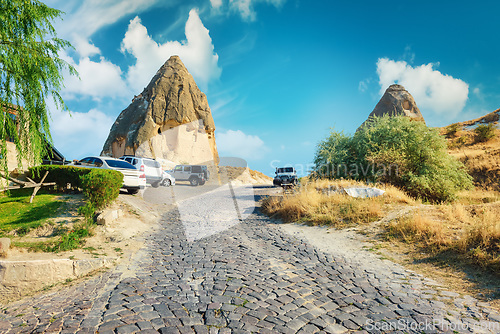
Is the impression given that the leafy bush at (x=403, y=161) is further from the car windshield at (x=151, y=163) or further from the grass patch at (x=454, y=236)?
the car windshield at (x=151, y=163)

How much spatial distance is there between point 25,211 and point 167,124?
31547mm

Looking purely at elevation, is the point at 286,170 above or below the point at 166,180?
above

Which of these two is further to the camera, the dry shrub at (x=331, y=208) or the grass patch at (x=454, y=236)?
the dry shrub at (x=331, y=208)

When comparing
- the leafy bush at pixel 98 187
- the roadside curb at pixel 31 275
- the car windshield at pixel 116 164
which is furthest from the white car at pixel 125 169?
the roadside curb at pixel 31 275

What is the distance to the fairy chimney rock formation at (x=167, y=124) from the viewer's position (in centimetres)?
3788

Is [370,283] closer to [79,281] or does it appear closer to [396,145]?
[79,281]

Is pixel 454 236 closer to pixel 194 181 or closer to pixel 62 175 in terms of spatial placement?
pixel 62 175

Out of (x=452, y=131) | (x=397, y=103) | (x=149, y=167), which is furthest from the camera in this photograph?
(x=397, y=103)

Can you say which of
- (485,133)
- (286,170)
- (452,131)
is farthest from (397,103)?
(286,170)

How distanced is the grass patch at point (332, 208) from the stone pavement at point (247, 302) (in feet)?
12.1

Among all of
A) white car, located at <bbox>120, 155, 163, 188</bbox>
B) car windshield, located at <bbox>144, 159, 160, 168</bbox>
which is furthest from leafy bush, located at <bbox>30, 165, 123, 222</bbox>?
car windshield, located at <bbox>144, 159, 160, 168</bbox>

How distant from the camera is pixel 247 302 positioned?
14.2ft

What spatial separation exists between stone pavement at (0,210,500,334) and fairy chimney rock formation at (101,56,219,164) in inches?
1322

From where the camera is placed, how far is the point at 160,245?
8.04 m
